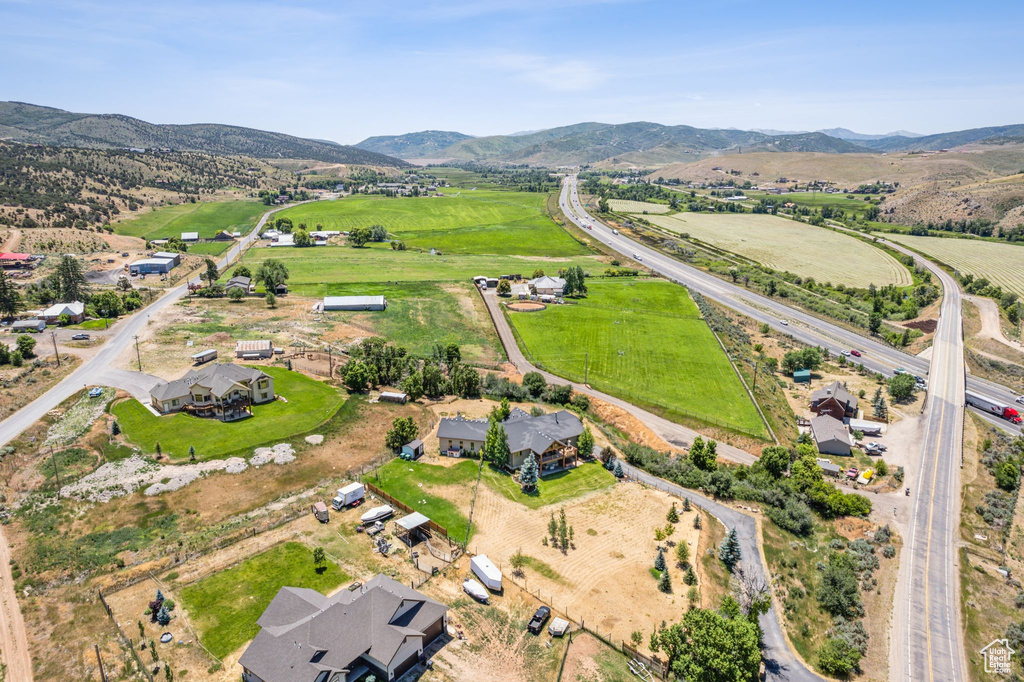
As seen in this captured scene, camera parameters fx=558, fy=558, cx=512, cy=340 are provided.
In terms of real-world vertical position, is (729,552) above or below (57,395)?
below

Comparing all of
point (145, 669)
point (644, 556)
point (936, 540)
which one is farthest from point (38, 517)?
point (936, 540)

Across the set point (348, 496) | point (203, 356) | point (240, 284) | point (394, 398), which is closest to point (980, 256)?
point (394, 398)

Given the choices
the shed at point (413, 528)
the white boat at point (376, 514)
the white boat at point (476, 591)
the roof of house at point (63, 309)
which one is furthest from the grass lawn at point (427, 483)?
the roof of house at point (63, 309)

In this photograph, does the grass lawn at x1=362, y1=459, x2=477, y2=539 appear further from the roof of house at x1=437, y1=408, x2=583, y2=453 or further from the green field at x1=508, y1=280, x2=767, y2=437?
the green field at x1=508, y1=280, x2=767, y2=437

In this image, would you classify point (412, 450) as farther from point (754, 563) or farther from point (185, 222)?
point (185, 222)

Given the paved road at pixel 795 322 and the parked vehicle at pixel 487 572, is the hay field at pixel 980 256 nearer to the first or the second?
the paved road at pixel 795 322

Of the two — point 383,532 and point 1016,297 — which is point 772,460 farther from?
point 1016,297
